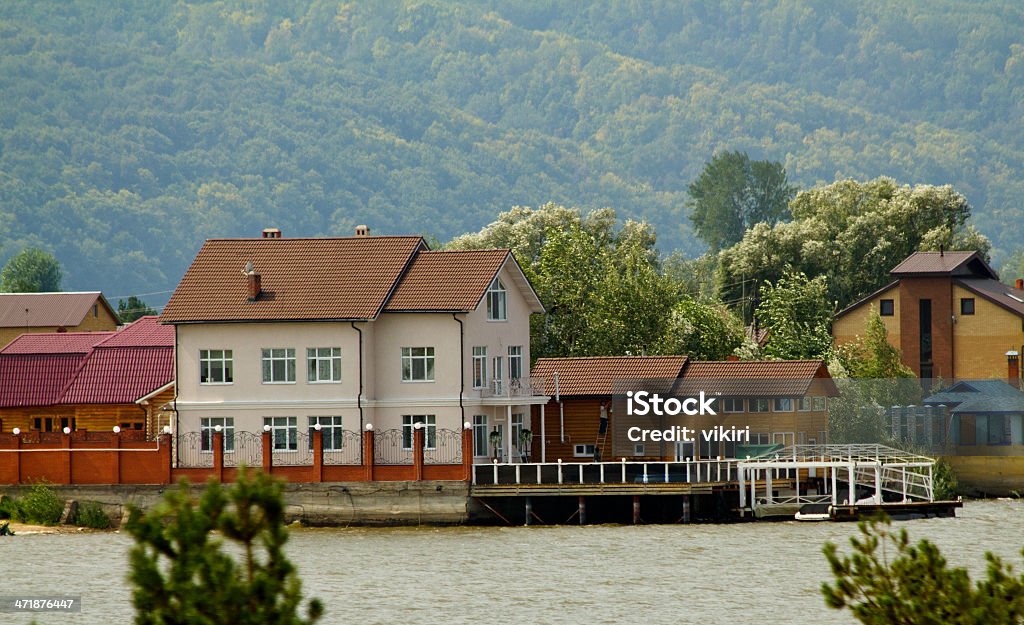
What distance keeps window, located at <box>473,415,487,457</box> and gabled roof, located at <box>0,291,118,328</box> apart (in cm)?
5197

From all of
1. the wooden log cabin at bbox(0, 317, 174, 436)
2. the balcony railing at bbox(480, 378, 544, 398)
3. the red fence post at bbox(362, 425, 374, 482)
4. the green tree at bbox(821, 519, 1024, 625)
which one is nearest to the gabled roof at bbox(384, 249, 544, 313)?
the balcony railing at bbox(480, 378, 544, 398)

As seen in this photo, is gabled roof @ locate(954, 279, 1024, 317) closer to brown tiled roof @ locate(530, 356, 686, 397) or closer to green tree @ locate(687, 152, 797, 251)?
brown tiled roof @ locate(530, 356, 686, 397)

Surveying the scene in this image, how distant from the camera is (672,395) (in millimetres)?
61656

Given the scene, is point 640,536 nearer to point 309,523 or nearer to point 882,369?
point 309,523

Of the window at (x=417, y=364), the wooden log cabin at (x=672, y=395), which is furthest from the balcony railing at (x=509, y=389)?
the window at (x=417, y=364)

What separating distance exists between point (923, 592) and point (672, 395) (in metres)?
42.1

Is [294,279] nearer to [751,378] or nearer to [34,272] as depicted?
[751,378]

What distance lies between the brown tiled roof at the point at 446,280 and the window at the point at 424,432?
11.7ft

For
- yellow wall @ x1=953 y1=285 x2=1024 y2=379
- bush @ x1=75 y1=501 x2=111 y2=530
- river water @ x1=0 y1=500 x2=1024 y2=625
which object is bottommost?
river water @ x1=0 y1=500 x2=1024 y2=625

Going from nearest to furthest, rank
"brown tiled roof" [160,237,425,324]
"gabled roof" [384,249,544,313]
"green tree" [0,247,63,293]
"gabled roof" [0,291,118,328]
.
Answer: "gabled roof" [384,249,544,313]
"brown tiled roof" [160,237,425,324]
"gabled roof" [0,291,118,328]
"green tree" [0,247,63,293]

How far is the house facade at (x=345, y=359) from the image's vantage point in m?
58.3

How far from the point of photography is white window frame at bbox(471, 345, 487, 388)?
196 ft

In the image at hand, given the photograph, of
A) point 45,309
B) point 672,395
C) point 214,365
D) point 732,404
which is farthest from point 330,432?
point 45,309

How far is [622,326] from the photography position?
265 ft
